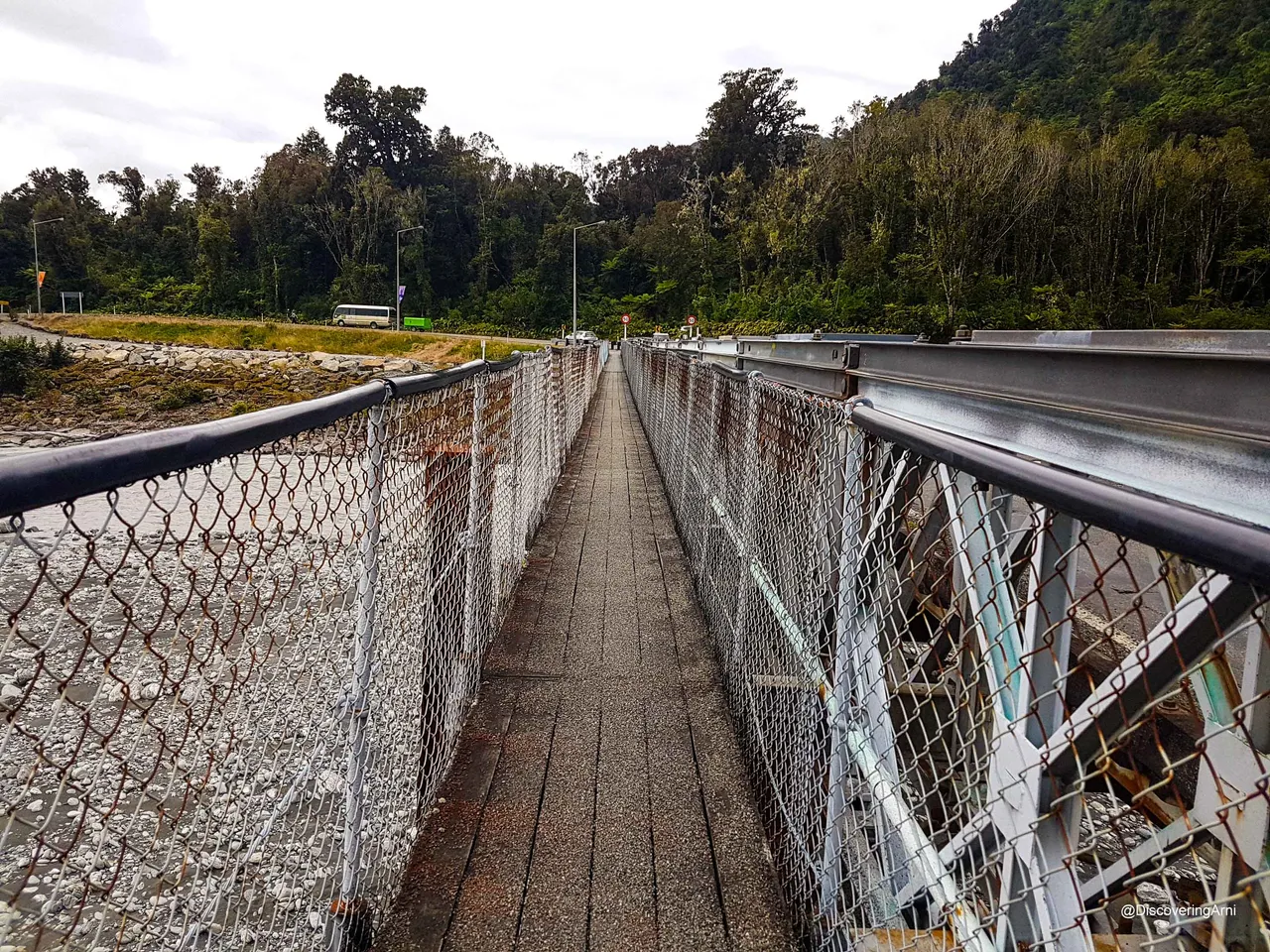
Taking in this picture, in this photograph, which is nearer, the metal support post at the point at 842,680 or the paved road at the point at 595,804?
the metal support post at the point at 842,680

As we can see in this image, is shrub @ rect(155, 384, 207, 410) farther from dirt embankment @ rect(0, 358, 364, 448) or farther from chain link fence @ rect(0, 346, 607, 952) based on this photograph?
chain link fence @ rect(0, 346, 607, 952)

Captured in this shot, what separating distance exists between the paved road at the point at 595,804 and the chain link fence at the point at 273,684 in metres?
0.16

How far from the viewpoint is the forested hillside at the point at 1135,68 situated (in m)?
51.4

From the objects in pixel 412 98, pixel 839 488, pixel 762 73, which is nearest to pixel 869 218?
pixel 762 73

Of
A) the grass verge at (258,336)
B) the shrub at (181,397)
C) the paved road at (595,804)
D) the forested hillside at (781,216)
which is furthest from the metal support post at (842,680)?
the grass verge at (258,336)

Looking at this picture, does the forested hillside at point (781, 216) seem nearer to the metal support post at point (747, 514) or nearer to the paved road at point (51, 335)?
the paved road at point (51, 335)

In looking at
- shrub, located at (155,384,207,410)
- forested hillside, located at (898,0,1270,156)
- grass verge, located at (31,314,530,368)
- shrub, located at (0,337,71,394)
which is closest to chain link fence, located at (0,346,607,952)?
shrub, located at (155,384,207,410)

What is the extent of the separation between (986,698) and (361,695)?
1.90m

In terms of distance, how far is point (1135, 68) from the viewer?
216 feet

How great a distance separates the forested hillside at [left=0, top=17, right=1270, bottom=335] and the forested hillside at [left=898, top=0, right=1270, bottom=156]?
0.37 metres

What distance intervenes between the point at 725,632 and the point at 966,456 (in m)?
2.71

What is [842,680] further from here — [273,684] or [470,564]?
[470,564]

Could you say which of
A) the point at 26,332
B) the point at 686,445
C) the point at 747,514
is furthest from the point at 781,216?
the point at 26,332

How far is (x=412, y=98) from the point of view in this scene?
80.9 metres
